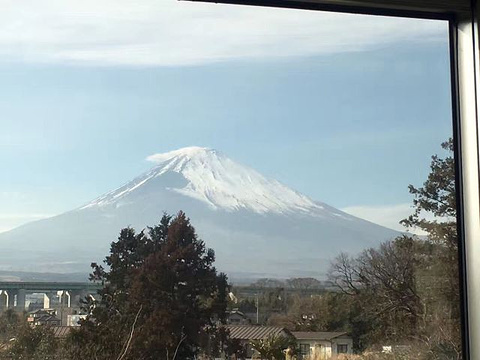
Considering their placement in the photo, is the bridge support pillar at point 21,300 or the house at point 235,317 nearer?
the bridge support pillar at point 21,300

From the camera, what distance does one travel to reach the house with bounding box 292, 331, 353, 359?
6.20 ft

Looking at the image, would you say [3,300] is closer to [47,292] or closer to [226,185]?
[47,292]

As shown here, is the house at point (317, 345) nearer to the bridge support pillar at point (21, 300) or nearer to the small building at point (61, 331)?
the small building at point (61, 331)

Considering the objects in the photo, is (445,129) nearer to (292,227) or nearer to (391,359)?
(292,227)

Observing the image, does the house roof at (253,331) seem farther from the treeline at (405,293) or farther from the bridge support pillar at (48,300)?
the bridge support pillar at (48,300)

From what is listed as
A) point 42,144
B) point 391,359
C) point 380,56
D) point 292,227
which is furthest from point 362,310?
point 42,144

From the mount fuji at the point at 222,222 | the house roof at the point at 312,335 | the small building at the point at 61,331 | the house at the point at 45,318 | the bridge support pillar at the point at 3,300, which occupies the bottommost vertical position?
the house roof at the point at 312,335

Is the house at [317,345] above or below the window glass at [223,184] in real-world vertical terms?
below

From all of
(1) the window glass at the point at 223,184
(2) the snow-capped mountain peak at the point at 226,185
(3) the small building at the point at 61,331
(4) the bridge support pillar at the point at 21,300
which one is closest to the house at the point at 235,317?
(1) the window glass at the point at 223,184

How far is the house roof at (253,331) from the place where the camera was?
185 centimetres

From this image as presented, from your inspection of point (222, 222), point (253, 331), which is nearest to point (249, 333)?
point (253, 331)

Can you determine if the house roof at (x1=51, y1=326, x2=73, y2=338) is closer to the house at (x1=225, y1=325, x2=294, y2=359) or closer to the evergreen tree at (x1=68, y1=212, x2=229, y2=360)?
the evergreen tree at (x1=68, y1=212, x2=229, y2=360)

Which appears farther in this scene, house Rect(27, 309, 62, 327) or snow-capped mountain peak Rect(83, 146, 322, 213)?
snow-capped mountain peak Rect(83, 146, 322, 213)

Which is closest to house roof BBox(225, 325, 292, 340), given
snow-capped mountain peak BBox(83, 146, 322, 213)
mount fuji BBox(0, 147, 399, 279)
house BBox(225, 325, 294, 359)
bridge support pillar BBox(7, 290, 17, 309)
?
house BBox(225, 325, 294, 359)
